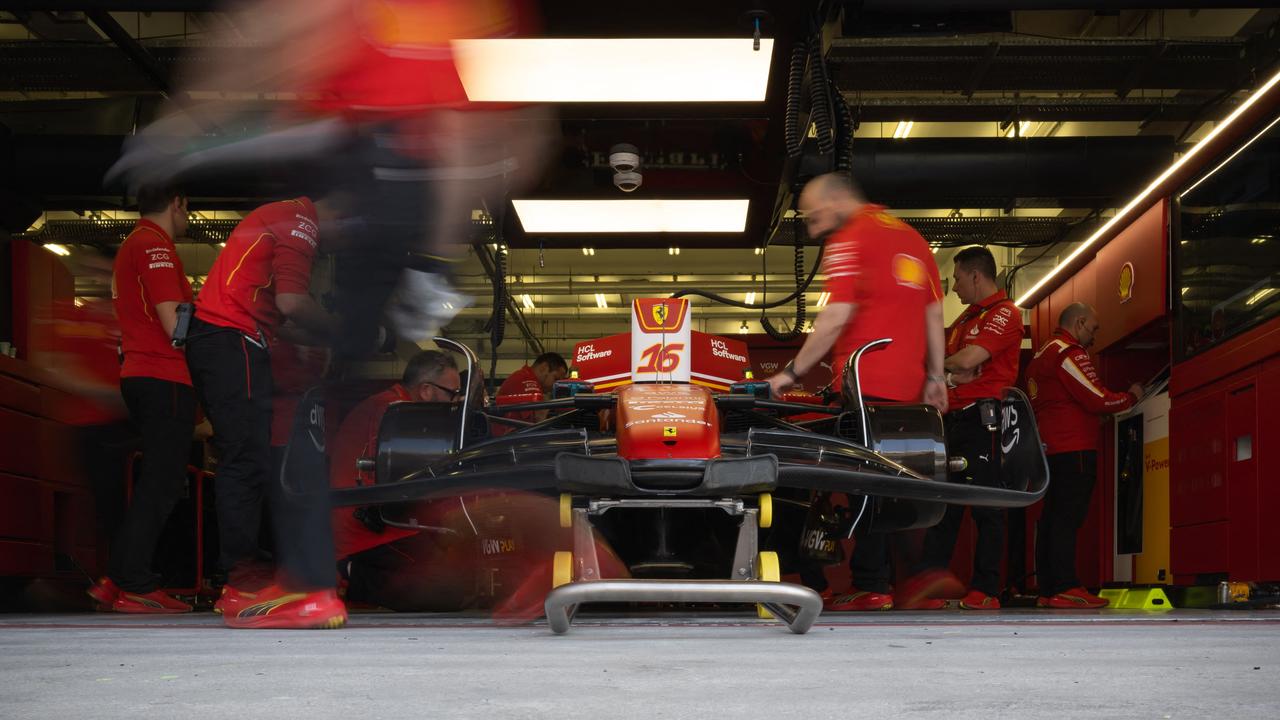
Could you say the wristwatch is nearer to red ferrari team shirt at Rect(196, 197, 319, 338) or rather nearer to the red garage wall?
red ferrari team shirt at Rect(196, 197, 319, 338)

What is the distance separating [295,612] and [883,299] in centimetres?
238

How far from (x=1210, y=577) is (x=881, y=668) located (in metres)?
5.17

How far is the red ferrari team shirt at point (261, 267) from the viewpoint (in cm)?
383

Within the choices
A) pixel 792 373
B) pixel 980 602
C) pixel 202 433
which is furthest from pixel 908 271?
pixel 202 433

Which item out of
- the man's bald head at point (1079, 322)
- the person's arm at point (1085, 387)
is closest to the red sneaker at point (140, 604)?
the person's arm at point (1085, 387)

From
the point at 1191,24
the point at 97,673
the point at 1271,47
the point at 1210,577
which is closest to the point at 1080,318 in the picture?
the point at 1210,577

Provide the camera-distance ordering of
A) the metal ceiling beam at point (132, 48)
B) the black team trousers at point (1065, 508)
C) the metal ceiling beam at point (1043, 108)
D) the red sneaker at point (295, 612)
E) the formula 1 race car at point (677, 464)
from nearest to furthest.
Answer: the formula 1 race car at point (677, 464) < the red sneaker at point (295, 612) < the black team trousers at point (1065, 508) < the metal ceiling beam at point (132, 48) < the metal ceiling beam at point (1043, 108)

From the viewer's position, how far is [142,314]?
15.5ft

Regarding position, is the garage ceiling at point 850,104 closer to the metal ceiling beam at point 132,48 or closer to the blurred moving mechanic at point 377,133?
the metal ceiling beam at point 132,48

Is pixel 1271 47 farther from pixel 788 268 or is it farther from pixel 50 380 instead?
pixel 788 268

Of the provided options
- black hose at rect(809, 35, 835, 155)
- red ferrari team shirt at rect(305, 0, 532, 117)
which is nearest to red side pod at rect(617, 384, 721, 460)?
red ferrari team shirt at rect(305, 0, 532, 117)

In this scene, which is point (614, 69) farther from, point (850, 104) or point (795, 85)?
point (850, 104)

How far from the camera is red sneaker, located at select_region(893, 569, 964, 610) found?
5566 mm

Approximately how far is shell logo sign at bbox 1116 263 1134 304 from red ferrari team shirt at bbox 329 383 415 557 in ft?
16.0
